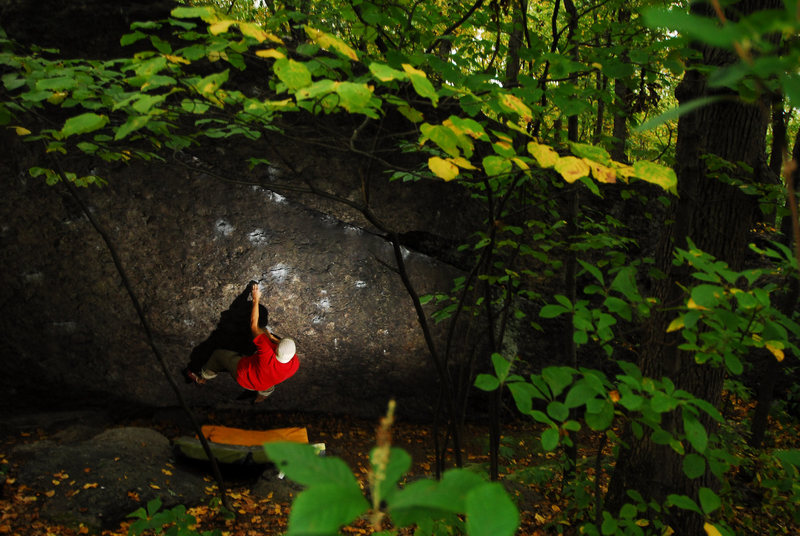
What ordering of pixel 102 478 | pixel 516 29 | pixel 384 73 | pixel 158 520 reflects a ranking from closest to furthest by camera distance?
pixel 384 73
pixel 158 520
pixel 102 478
pixel 516 29

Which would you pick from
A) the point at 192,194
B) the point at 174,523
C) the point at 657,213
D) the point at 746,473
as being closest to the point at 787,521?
the point at 746,473

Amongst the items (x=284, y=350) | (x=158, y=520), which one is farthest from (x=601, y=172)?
(x=284, y=350)

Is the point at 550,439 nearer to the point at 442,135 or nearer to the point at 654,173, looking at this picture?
the point at 654,173

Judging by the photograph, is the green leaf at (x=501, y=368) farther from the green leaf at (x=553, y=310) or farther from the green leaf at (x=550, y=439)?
the green leaf at (x=553, y=310)

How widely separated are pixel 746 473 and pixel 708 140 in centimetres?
402

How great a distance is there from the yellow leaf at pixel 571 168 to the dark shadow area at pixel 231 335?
4219 mm

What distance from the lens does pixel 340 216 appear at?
5066 mm

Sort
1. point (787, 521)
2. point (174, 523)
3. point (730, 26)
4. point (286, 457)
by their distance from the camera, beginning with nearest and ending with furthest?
point (730, 26), point (286, 457), point (174, 523), point (787, 521)

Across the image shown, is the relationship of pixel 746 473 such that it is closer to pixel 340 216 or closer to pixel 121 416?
pixel 340 216

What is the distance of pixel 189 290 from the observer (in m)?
4.78

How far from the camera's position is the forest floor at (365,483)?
3.09 m

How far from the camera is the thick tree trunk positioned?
2355 millimetres

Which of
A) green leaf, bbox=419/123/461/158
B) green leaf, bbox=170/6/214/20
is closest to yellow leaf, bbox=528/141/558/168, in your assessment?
green leaf, bbox=419/123/461/158

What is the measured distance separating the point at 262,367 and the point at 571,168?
4.05 m
